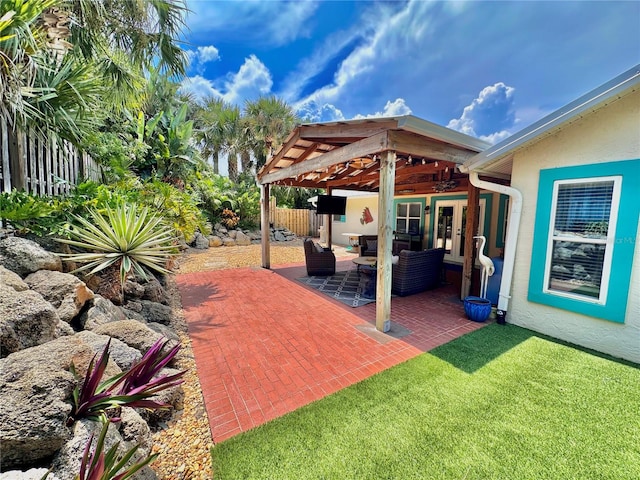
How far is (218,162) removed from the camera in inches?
779

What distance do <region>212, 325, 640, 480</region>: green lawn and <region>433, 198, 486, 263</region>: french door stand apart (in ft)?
18.0

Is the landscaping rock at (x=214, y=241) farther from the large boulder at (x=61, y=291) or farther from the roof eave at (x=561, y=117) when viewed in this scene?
the roof eave at (x=561, y=117)

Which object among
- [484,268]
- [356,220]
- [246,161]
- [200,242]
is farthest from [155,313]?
[246,161]

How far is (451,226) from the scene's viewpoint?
902cm

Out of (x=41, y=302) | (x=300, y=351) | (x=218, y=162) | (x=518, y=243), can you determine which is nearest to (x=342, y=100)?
(x=218, y=162)

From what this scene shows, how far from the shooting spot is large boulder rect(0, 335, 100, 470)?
1.41m

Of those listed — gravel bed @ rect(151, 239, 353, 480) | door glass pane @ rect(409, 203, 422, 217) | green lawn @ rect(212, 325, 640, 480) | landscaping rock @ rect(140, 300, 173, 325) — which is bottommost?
gravel bed @ rect(151, 239, 353, 480)

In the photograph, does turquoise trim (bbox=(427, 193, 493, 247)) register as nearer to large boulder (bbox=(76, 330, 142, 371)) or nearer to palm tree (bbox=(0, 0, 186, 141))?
palm tree (bbox=(0, 0, 186, 141))

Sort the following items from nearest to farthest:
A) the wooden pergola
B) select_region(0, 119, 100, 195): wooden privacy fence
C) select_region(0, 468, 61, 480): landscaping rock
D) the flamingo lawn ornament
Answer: select_region(0, 468, 61, 480): landscaping rock < select_region(0, 119, 100, 195): wooden privacy fence < the wooden pergola < the flamingo lawn ornament

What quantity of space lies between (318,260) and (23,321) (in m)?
6.45

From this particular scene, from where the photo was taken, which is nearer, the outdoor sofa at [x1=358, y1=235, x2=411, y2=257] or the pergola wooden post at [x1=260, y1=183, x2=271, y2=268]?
the pergola wooden post at [x1=260, y1=183, x2=271, y2=268]

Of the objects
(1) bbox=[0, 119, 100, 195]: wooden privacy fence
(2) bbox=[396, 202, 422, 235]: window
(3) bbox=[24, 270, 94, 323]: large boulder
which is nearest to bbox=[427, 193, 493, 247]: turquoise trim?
(2) bbox=[396, 202, 422, 235]: window

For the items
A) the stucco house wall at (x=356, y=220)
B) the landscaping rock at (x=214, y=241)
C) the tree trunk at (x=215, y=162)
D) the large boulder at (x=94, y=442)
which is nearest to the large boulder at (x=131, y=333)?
the large boulder at (x=94, y=442)

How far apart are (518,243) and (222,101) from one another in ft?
63.0
